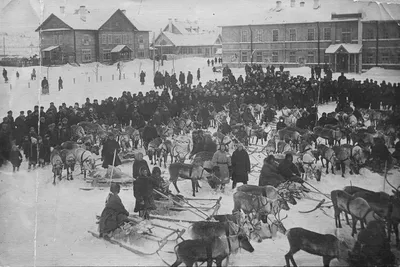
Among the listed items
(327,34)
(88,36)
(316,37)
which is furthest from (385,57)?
(88,36)

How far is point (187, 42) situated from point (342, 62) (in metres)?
17.7

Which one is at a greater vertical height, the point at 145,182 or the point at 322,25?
the point at 322,25

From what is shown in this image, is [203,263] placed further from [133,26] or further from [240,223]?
[133,26]

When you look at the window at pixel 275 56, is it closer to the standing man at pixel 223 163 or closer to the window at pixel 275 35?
the window at pixel 275 35

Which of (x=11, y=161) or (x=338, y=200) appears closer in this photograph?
(x=338, y=200)

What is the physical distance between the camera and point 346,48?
1264 inches

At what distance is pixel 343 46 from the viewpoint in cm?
3234

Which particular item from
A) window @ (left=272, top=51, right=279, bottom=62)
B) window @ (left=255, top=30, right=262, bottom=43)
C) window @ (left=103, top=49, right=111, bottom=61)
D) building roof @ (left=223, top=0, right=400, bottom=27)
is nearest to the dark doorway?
building roof @ (left=223, top=0, right=400, bottom=27)

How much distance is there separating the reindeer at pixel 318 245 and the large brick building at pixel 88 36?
25905mm

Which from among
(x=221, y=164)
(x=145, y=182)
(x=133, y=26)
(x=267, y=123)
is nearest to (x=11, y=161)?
(x=145, y=182)

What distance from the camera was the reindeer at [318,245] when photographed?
6.50m

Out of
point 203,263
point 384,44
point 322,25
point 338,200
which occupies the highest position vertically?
A: point 322,25

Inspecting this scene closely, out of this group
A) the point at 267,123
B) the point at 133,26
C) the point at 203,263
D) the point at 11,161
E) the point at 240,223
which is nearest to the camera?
the point at 203,263

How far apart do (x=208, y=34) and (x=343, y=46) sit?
16.5 metres
